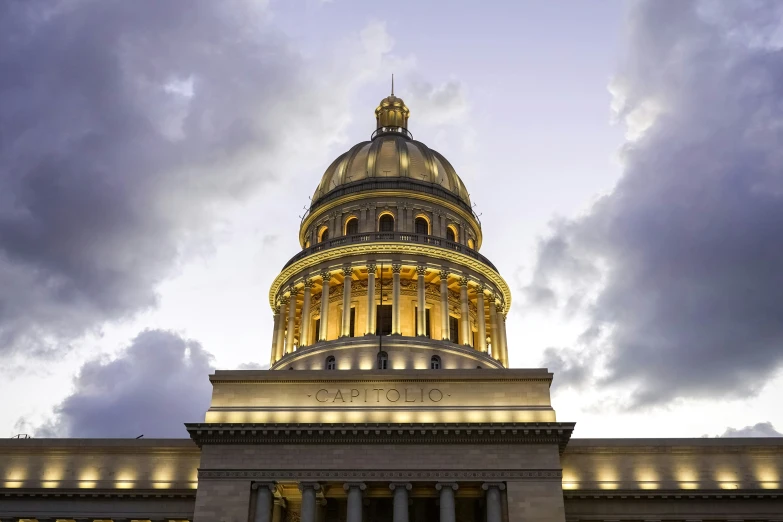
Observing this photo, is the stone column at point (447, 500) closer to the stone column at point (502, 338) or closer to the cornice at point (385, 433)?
the cornice at point (385, 433)

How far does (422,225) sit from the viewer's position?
69.8 meters

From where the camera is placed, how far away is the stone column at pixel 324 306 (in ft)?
202

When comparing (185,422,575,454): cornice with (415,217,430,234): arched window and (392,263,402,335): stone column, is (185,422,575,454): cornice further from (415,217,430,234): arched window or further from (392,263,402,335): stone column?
(415,217,430,234): arched window

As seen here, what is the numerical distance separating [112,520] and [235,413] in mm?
10734

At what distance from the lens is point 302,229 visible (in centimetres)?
7381

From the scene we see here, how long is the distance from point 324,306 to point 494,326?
1392cm

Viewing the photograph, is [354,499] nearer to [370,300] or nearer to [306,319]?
[370,300]

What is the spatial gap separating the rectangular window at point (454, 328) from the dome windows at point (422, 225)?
25.8 feet

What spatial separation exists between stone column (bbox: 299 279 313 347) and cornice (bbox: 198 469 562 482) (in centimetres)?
1943

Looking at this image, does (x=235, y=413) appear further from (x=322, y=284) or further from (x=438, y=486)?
(x=322, y=284)

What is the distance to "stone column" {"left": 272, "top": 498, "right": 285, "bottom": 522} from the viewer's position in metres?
45.6

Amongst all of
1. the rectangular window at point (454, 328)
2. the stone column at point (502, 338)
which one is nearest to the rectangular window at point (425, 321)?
the rectangular window at point (454, 328)

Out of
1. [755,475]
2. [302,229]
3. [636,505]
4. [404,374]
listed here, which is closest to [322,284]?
[302,229]

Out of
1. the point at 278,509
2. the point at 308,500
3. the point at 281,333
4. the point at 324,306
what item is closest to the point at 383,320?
the point at 324,306
